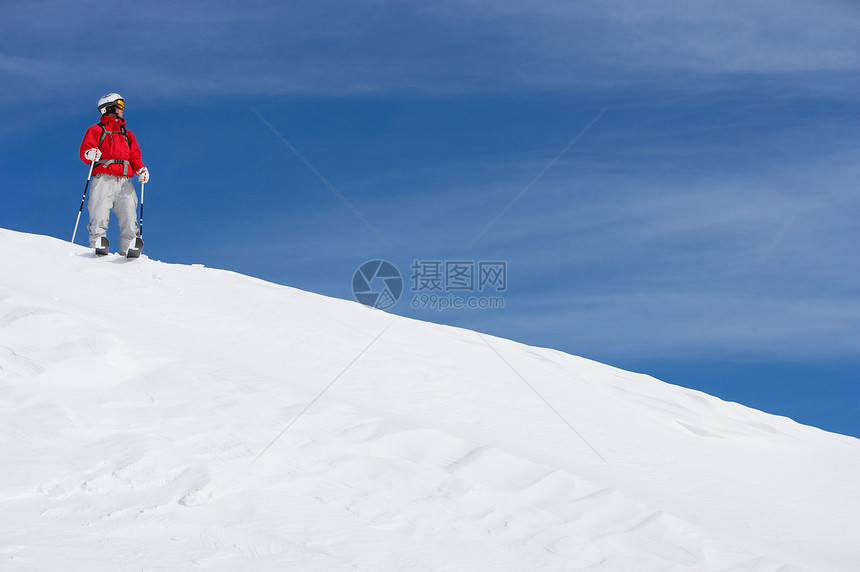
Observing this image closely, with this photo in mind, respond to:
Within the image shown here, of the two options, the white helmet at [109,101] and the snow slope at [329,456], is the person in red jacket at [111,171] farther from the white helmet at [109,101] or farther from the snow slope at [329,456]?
the snow slope at [329,456]

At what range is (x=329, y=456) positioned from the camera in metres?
5.41

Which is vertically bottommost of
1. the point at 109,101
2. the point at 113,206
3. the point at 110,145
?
the point at 113,206

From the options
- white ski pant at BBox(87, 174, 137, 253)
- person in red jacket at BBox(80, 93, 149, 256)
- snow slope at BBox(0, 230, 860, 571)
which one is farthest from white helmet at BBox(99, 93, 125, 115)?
snow slope at BBox(0, 230, 860, 571)

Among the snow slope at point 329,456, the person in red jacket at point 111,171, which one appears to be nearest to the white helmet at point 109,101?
the person in red jacket at point 111,171

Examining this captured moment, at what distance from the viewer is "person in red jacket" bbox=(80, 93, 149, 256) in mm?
10188

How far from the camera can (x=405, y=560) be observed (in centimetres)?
434

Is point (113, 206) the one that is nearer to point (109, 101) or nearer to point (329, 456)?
point (109, 101)

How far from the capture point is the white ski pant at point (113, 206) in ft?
33.4

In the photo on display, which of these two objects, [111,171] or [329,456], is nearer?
[329,456]

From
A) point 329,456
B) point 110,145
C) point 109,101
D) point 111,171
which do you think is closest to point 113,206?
point 111,171

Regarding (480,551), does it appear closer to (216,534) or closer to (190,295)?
(216,534)

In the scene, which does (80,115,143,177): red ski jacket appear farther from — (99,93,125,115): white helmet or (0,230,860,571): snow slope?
(0,230,860,571): snow slope

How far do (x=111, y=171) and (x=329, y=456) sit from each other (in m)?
6.94

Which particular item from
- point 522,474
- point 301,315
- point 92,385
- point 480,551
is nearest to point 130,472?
point 92,385
